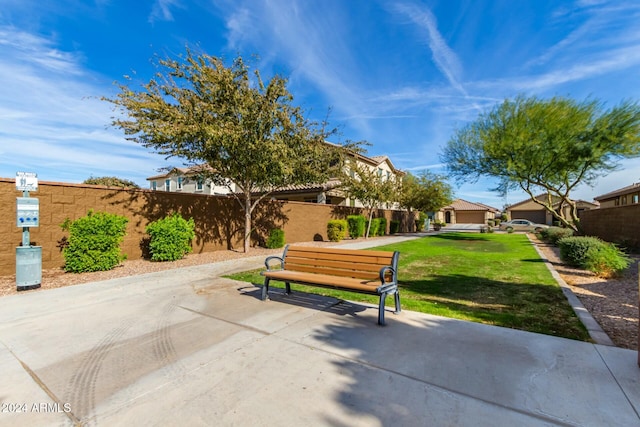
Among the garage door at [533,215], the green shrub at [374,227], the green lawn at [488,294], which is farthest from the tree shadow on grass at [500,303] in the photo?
the garage door at [533,215]

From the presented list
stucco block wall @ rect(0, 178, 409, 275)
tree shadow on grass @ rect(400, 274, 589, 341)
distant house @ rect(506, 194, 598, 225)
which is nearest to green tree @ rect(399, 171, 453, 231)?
stucco block wall @ rect(0, 178, 409, 275)

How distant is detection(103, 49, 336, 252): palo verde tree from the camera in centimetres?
955

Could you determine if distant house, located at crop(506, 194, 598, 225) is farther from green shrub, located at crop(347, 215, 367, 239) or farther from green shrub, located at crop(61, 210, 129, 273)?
green shrub, located at crop(61, 210, 129, 273)

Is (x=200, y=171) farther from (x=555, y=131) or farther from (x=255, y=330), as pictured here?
(x=555, y=131)

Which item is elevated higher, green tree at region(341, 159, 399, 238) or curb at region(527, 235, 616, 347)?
green tree at region(341, 159, 399, 238)

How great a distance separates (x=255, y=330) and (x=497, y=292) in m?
5.22

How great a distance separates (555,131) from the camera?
15070mm

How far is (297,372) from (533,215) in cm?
6500

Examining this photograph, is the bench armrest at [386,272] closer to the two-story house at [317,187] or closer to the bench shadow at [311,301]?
the bench shadow at [311,301]

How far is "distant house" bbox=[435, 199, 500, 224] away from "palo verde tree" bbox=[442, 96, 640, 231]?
1906 inches

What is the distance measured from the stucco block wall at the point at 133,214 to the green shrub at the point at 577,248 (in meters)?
11.8

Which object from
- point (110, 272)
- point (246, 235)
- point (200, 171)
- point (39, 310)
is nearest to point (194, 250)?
point (246, 235)

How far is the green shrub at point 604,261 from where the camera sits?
786 centimetres

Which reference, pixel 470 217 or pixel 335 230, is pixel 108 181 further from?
pixel 470 217
